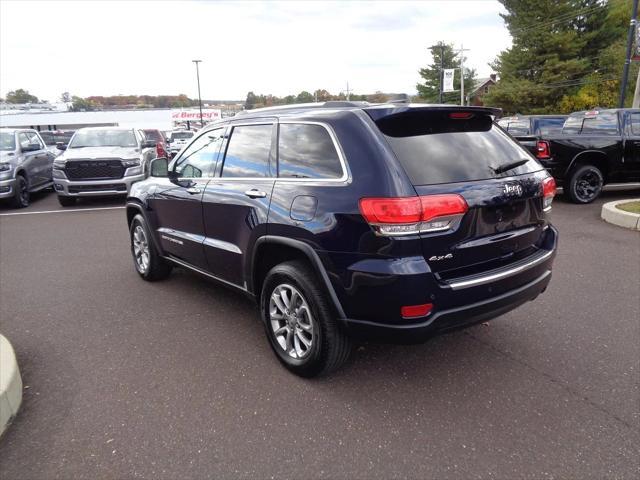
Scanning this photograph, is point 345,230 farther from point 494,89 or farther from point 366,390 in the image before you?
point 494,89

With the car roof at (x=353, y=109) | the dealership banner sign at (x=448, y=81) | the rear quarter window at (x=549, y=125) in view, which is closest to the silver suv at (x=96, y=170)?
the car roof at (x=353, y=109)

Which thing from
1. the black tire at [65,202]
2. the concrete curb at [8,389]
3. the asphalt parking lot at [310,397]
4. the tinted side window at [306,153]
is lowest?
the asphalt parking lot at [310,397]

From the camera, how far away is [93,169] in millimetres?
10766

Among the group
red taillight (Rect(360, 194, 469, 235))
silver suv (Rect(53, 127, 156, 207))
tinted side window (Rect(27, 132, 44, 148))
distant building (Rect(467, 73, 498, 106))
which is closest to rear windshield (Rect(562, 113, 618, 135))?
red taillight (Rect(360, 194, 469, 235))

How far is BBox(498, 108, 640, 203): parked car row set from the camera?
363 inches

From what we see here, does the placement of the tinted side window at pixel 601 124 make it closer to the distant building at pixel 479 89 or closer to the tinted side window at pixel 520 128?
the tinted side window at pixel 520 128

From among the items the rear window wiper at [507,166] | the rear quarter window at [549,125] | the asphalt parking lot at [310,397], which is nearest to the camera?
the asphalt parking lot at [310,397]

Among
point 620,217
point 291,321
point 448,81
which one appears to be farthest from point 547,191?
point 448,81

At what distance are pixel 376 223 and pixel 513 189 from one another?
1.01m

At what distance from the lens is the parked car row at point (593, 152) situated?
921 cm

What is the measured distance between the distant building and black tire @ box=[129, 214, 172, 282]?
4838cm

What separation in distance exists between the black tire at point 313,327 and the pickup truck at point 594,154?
7682 millimetres

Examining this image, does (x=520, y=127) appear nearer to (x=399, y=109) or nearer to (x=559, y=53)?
(x=399, y=109)

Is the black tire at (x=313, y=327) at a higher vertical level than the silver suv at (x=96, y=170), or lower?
lower
